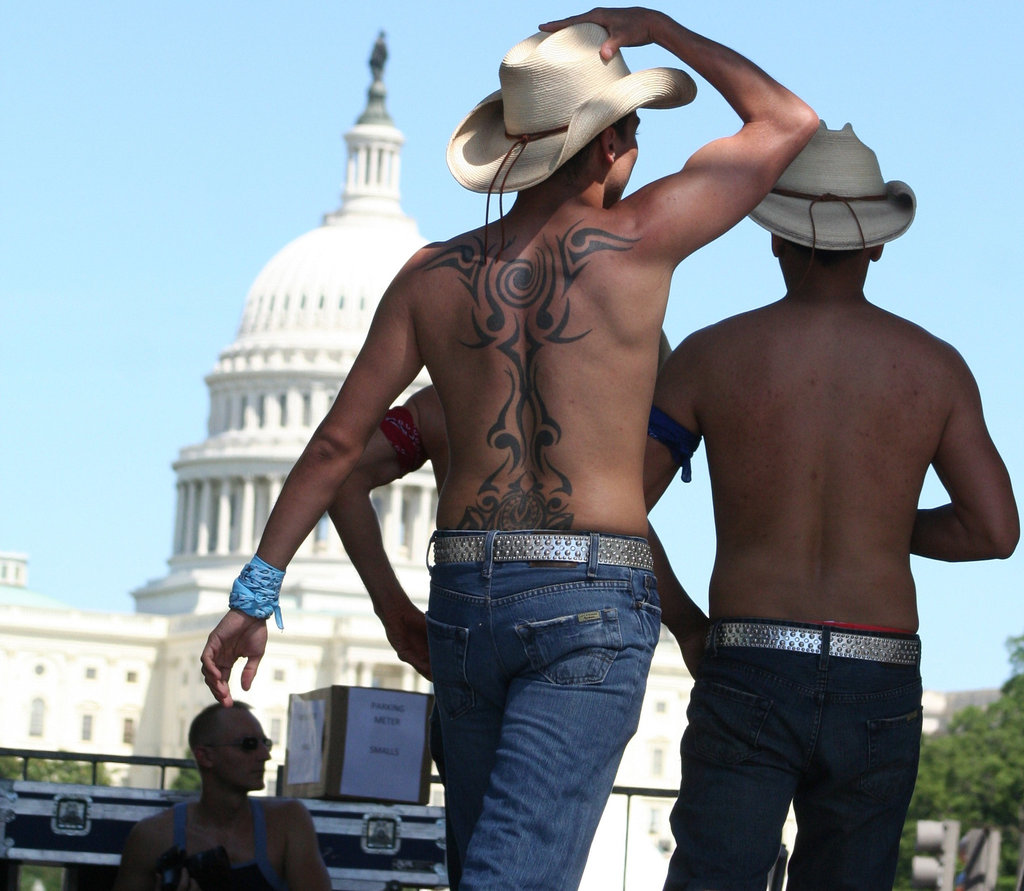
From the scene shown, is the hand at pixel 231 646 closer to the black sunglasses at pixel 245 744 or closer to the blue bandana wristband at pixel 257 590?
the blue bandana wristband at pixel 257 590

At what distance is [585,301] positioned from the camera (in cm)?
472

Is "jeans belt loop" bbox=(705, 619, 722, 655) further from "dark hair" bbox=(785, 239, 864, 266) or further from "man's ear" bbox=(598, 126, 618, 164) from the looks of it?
"man's ear" bbox=(598, 126, 618, 164)

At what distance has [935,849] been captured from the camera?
16.6ft

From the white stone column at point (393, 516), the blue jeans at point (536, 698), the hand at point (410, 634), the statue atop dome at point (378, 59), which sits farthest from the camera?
the statue atop dome at point (378, 59)

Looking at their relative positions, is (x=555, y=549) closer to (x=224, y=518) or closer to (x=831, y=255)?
(x=831, y=255)

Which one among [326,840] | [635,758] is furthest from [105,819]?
[635,758]

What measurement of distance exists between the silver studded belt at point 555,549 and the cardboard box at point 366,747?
3950mm

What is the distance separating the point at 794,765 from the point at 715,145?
1.25 metres

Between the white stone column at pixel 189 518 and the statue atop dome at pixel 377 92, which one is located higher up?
the statue atop dome at pixel 377 92

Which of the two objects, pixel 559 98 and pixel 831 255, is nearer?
pixel 559 98

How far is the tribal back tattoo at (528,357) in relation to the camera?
15.4ft

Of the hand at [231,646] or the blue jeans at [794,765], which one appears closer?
the hand at [231,646]

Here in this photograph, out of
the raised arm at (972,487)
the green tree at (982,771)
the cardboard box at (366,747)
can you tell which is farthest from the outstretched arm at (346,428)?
the green tree at (982,771)

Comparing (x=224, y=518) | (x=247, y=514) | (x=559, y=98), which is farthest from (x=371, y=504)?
(x=224, y=518)
